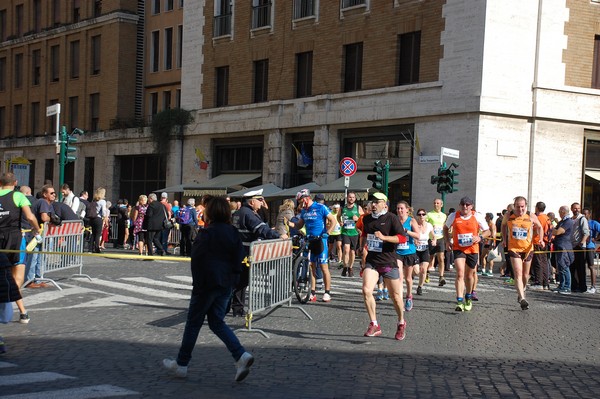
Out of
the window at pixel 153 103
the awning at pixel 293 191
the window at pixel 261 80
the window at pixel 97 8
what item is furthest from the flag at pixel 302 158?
the window at pixel 97 8

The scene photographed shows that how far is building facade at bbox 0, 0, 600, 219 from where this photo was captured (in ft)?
89.0

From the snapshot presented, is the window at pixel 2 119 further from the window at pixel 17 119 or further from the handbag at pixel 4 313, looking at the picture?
the handbag at pixel 4 313

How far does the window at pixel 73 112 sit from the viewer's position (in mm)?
47638

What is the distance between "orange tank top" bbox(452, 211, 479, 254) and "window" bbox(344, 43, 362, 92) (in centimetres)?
1701

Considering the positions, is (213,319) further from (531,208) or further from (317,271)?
(531,208)

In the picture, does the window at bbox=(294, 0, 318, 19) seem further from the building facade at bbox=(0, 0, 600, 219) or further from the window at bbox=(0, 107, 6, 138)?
the window at bbox=(0, 107, 6, 138)

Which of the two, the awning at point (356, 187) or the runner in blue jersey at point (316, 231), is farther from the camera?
the awning at point (356, 187)

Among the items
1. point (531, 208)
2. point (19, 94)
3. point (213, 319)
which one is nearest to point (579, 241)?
point (531, 208)

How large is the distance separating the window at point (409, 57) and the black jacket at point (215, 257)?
21.4m

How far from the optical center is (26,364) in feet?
29.1

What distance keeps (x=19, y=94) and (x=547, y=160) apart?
3515 centimetres

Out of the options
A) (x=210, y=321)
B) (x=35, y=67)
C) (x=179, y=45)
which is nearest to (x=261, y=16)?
(x=179, y=45)

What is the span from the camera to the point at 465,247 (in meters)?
14.5

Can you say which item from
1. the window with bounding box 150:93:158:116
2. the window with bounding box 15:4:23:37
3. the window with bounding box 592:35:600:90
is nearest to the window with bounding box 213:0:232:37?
the window with bounding box 150:93:158:116
